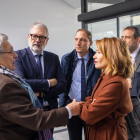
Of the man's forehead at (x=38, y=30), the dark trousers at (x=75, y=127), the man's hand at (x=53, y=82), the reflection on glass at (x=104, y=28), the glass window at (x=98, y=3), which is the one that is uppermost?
the glass window at (x=98, y=3)

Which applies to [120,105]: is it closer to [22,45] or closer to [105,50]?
[105,50]

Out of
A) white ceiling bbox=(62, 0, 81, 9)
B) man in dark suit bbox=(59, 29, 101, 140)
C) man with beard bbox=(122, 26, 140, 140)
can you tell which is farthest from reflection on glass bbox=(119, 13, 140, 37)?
white ceiling bbox=(62, 0, 81, 9)

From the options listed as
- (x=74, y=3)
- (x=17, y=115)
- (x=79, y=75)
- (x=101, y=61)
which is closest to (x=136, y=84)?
(x=79, y=75)

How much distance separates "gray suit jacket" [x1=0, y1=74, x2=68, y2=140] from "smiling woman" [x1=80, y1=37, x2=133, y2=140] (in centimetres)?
31

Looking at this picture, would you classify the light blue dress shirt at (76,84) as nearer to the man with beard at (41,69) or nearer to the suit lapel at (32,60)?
the man with beard at (41,69)

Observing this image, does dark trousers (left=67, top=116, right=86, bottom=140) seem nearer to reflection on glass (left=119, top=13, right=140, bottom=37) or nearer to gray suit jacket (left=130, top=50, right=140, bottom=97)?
→ gray suit jacket (left=130, top=50, right=140, bottom=97)

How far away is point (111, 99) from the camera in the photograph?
1313 millimetres

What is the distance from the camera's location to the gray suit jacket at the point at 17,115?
108 cm

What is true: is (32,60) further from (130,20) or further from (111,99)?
(130,20)

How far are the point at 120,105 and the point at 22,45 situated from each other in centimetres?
496

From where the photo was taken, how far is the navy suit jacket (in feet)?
6.25

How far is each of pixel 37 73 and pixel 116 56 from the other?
1009 mm

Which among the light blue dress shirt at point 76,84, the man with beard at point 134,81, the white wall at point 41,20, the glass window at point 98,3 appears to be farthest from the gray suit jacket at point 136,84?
the white wall at point 41,20

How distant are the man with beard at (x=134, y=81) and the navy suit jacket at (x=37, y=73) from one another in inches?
34.7
